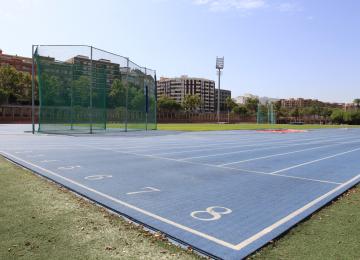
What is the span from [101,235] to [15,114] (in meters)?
64.3

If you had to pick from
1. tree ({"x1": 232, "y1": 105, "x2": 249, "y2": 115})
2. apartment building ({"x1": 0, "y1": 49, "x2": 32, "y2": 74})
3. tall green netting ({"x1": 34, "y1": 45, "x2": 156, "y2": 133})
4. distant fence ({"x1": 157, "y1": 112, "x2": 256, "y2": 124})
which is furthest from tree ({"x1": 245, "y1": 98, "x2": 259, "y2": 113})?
tall green netting ({"x1": 34, "y1": 45, "x2": 156, "y2": 133})

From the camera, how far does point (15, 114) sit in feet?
201

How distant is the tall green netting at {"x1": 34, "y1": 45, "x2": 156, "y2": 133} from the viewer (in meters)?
25.6

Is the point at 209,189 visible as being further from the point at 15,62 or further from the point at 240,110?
the point at 240,110

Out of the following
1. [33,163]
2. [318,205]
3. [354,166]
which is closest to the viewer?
[318,205]

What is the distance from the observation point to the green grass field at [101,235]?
148 inches

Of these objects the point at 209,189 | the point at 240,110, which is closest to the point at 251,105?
the point at 240,110

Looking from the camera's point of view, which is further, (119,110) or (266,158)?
(119,110)

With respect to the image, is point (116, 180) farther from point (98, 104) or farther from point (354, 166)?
point (98, 104)

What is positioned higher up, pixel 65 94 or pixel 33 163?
A: pixel 65 94

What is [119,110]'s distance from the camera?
100 feet

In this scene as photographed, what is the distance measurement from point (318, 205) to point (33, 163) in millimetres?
7900

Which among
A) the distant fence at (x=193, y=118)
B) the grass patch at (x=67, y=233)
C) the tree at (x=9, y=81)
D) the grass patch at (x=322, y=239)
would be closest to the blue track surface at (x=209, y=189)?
the grass patch at (x=322, y=239)

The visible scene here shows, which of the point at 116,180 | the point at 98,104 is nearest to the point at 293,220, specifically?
the point at 116,180
